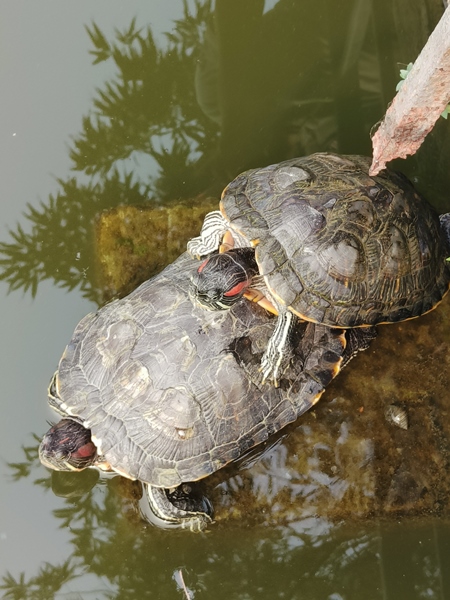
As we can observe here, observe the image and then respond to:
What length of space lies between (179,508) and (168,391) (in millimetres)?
895

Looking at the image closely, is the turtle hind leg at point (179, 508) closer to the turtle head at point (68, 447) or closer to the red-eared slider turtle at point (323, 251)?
the turtle head at point (68, 447)

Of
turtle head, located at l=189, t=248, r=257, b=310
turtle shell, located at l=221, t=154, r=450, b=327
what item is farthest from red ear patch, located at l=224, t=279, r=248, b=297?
turtle shell, located at l=221, t=154, r=450, b=327

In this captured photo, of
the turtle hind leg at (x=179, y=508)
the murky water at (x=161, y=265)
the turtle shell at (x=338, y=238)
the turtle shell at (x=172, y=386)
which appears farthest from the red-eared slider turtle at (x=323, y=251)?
the turtle hind leg at (x=179, y=508)

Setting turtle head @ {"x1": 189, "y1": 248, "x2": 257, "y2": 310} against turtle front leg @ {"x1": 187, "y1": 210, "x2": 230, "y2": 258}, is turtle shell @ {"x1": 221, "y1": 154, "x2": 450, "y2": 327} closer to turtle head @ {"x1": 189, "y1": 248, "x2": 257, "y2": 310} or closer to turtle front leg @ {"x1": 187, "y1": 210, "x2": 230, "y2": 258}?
turtle head @ {"x1": 189, "y1": 248, "x2": 257, "y2": 310}

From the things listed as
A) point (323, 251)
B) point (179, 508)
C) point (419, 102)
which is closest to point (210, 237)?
point (323, 251)

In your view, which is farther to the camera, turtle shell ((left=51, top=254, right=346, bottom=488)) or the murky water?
the murky water

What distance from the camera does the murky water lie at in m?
3.53

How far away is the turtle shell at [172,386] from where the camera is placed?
9.38ft

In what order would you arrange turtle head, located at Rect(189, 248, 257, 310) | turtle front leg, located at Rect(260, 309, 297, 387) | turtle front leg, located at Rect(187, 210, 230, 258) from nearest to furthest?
turtle head, located at Rect(189, 248, 257, 310), turtle front leg, located at Rect(260, 309, 297, 387), turtle front leg, located at Rect(187, 210, 230, 258)

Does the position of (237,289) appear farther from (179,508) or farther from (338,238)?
(179,508)

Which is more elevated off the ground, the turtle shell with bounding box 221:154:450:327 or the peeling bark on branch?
the peeling bark on branch

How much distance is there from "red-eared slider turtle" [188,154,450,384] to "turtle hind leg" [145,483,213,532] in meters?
1.04

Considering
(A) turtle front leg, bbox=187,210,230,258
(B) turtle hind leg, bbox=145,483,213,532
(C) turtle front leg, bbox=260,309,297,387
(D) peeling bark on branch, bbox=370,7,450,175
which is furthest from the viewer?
(A) turtle front leg, bbox=187,210,230,258

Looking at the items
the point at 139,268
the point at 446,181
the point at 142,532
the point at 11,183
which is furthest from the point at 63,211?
the point at 446,181
